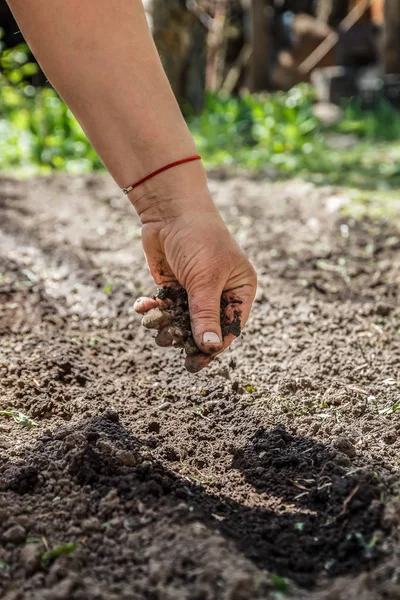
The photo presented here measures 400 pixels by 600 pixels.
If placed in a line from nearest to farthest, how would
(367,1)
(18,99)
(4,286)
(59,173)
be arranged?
(4,286), (59,173), (18,99), (367,1)

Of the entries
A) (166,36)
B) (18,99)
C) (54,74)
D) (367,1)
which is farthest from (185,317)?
(367,1)

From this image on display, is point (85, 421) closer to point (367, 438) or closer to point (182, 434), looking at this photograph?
point (182, 434)

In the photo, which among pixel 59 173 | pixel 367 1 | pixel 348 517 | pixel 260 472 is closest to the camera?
pixel 348 517

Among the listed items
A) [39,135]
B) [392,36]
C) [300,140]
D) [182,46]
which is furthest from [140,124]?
[392,36]

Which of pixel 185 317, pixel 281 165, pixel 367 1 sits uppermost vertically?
pixel 367 1

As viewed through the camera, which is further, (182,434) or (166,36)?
(166,36)

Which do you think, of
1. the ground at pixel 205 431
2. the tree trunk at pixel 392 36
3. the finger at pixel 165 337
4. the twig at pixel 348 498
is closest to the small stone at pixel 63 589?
the ground at pixel 205 431

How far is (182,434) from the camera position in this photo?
2066mm

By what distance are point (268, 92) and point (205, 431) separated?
764cm

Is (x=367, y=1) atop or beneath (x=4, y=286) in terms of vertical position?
atop

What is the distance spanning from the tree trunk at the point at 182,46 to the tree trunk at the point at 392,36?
2.16m

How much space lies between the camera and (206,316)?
6.18 ft

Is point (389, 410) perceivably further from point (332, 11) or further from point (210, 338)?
point (332, 11)

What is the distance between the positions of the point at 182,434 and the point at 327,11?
836 centimetres
